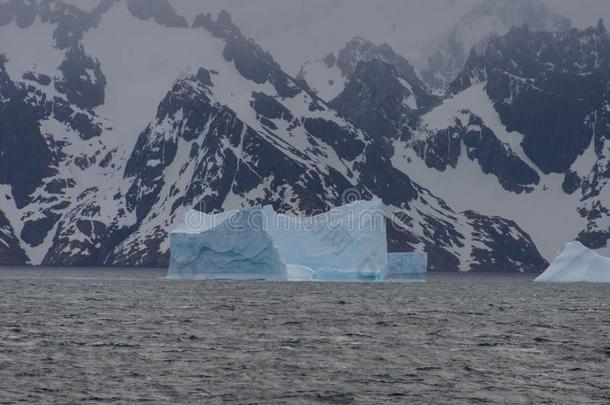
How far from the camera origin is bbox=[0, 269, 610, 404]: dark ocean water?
5131 cm

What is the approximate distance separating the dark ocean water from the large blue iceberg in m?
50.5

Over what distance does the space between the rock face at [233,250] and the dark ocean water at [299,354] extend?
51.7 meters

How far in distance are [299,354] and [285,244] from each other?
4119 inches

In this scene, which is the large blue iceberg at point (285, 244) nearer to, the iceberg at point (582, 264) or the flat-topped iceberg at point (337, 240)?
the flat-topped iceberg at point (337, 240)

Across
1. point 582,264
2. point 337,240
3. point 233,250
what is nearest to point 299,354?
point 337,240

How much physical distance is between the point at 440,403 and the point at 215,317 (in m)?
44.5

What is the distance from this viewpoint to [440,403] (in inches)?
1925

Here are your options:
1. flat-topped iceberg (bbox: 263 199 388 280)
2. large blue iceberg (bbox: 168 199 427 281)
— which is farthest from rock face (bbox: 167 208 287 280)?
flat-topped iceberg (bbox: 263 199 388 280)

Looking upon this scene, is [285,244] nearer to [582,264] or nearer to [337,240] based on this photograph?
[337,240]

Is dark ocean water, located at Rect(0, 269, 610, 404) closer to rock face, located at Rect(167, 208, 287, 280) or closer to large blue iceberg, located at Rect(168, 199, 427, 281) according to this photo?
large blue iceberg, located at Rect(168, 199, 427, 281)

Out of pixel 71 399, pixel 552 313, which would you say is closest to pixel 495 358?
pixel 71 399

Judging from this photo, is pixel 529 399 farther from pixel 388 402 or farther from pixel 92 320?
pixel 92 320

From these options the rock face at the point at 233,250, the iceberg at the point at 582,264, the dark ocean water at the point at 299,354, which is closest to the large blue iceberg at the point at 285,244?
the rock face at the point at 233,250

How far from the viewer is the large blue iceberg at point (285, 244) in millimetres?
159625
